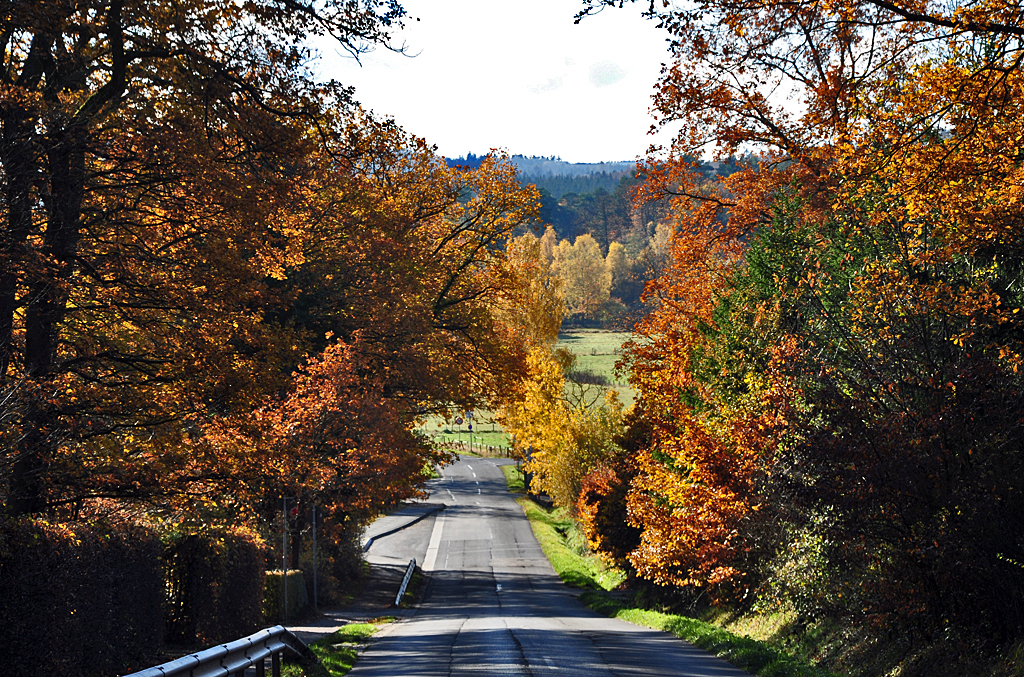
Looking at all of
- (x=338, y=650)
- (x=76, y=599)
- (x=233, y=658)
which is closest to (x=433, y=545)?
(x=338, y=650)

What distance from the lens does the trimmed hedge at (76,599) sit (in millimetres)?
9250

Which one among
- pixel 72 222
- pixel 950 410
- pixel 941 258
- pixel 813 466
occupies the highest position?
pixel 72 222

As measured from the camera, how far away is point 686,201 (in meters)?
25.7

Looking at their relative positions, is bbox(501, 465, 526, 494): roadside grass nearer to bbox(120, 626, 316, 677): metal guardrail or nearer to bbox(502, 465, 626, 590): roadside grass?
bbox(502, 465, 626, 590): roadside grass

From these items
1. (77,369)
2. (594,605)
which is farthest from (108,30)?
(594,605)

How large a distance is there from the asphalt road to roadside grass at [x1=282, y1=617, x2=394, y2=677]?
0.30 meters

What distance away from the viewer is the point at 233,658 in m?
8.74

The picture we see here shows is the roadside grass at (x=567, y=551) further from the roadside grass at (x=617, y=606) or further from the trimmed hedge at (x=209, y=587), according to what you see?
the trimmed hedge at (x=209, y=587)

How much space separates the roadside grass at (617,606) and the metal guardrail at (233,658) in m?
6.51

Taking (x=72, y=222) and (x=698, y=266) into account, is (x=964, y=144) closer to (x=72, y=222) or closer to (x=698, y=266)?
(x=72, y=222)

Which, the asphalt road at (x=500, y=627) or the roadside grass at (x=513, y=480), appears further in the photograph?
the roadside grass at (x=513, y=480)

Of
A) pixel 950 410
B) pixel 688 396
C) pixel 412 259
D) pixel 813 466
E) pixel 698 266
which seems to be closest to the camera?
pixel 950 410

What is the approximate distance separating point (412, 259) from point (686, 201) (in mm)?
8333

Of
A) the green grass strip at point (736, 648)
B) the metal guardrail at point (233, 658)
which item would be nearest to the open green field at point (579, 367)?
the green grass strip at point (736, 648)
